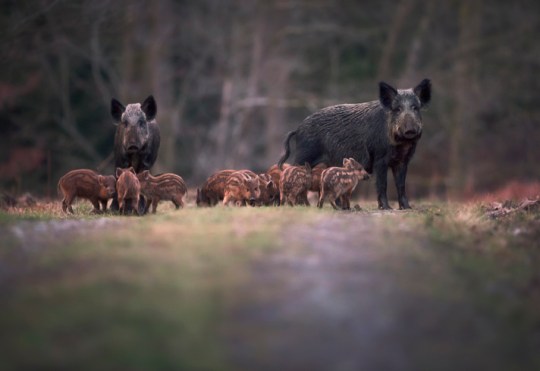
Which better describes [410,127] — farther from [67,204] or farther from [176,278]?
[176,278]

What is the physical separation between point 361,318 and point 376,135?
676 centimetres

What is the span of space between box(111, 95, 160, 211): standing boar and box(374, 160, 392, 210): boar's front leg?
3.29m

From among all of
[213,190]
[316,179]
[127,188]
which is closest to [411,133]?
[316,179]

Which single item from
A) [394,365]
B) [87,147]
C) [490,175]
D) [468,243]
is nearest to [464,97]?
[490,175]

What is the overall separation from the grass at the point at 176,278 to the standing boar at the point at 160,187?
189cm

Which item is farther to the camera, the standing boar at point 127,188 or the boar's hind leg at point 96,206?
the boar's hind leg at point 96,206

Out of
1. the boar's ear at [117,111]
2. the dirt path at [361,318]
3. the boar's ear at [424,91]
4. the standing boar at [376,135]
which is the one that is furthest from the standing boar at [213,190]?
the dirt path at [361,318]

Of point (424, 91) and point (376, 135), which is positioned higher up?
point (424, 91)

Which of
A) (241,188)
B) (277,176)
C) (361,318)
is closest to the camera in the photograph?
(361,318)

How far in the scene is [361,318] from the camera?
6.46 m

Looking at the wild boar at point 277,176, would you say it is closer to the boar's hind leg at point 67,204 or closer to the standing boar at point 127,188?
the standing boar at point 127,188

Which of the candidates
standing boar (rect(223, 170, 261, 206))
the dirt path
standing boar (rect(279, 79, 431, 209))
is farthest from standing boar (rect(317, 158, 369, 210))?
the dirt path

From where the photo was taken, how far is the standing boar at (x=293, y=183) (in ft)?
39.2

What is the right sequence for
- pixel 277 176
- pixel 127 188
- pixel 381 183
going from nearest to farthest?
pixel 127 188 → pixel 277 176 → pixel 381 183
